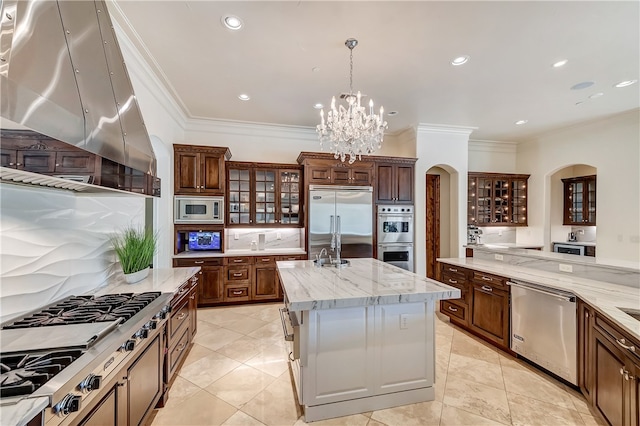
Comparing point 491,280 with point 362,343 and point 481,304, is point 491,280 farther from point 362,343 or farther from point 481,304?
point 362,343

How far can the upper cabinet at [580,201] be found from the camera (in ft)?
19.0

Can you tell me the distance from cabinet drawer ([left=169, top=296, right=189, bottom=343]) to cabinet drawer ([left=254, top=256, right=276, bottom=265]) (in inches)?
71.3

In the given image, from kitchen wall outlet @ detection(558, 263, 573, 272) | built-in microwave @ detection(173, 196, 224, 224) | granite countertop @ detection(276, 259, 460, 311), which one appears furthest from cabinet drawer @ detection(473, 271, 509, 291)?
built-in microwave @ detection(173, 196, 224, 224)

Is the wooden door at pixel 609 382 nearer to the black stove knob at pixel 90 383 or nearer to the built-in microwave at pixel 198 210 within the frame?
the black stove knob at pixel 90 383

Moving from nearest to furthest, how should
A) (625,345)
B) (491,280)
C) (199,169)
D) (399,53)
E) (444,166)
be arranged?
1. (625,345)
2. (399,53)
3. (491,280)
4. (199,169)
5. (444,166)

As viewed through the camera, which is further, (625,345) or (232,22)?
(232,22)

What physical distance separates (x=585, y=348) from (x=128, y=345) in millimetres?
3350

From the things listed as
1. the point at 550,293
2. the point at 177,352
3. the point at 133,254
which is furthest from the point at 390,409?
the point at 133,254

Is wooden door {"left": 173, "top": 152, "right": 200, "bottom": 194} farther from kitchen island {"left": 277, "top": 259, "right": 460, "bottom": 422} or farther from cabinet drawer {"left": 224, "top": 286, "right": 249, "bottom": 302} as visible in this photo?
kitchen island {"left": 277, "top": 259, "right": 460, "bottom": 422}

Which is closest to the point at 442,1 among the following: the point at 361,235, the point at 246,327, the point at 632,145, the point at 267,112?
the point at 267,112

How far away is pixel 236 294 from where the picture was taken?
175 inches

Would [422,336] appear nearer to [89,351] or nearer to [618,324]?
[618,324]

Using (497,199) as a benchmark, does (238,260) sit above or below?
below

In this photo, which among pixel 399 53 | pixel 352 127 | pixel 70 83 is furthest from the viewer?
pixel 399 53
